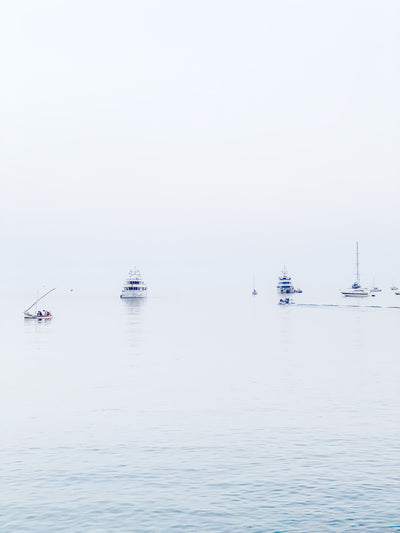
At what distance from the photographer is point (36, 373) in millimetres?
94562

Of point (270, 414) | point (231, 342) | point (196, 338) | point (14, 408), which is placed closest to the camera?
point (270, 414)

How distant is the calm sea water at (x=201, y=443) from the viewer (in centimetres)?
3684

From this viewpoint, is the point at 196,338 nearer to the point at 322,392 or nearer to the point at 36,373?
the point at 36,373

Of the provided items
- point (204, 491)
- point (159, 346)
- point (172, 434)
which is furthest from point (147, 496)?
point (159, 346)

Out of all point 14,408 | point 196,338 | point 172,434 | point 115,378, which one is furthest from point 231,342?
point 172,434

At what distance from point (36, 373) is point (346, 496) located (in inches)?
2474

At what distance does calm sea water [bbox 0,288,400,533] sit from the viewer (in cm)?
3684

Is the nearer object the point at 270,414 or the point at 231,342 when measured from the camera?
the point at 270,414

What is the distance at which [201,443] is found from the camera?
2080 inches

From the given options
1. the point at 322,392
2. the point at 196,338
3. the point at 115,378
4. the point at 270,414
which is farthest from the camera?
the point at 196,338

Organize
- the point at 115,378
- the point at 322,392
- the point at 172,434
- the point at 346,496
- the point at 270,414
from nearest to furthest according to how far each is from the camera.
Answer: the point at 346,496
the point at 172,434
the point at 270,414
the point at 322,392
the point at 115,378

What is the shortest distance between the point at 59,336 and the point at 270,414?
10142 centimetres

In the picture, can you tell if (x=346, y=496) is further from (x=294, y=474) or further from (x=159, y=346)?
(x=159, y=346)

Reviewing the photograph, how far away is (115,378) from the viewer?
3529 inches
